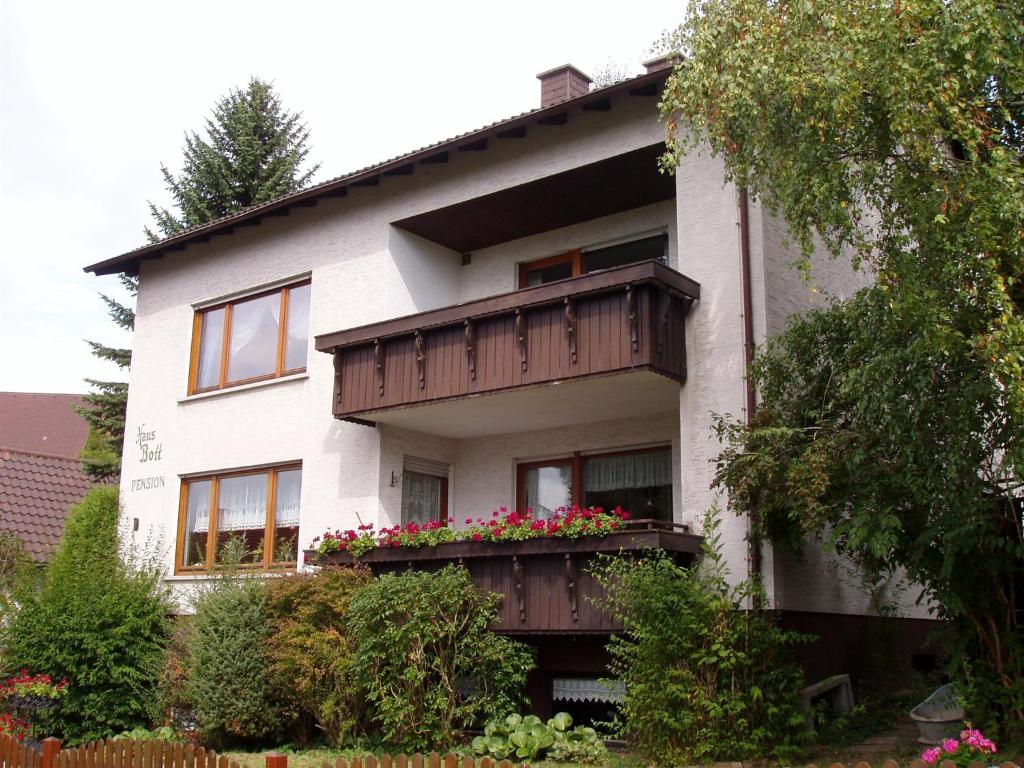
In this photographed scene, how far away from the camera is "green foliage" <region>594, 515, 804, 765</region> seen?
10977 millimetres

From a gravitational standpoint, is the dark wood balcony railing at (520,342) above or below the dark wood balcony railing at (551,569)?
above

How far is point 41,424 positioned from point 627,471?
120ft

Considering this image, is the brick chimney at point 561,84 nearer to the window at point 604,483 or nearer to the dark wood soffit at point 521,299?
the dark wood soffit at point 521,299

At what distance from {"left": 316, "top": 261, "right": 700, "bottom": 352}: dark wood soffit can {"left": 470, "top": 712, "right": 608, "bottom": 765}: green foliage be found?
496 cm

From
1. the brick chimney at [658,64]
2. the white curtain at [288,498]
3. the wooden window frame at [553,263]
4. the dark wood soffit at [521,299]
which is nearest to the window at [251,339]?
the white curtain at [288,498]

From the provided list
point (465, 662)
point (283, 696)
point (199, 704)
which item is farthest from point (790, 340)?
point (199, 704)

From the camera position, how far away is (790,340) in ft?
38.6

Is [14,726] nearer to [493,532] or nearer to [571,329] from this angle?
[493,532]

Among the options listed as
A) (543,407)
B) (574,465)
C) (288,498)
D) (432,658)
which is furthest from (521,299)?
(288,498)

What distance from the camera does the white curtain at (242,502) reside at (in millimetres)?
17719

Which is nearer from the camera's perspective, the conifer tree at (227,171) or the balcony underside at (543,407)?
the balcony underside at (543,407)

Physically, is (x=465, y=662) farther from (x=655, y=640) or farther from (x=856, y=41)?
(x=856, y=41)

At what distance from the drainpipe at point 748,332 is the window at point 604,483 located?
2710 mm

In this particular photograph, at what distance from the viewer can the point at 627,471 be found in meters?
15.6
